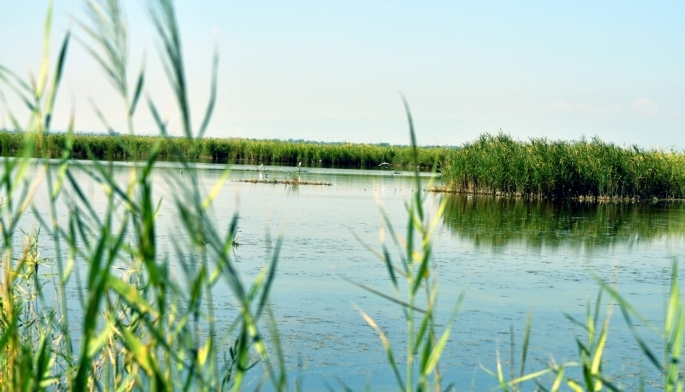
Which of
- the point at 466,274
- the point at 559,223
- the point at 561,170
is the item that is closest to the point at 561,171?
the point at 561,170

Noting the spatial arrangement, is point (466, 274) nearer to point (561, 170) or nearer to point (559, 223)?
point (559, 223)

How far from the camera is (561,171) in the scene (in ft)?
80.4

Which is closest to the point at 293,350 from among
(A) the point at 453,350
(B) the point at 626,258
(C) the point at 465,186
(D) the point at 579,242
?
(A) the point at 453,350

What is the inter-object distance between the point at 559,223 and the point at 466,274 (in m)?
7.47

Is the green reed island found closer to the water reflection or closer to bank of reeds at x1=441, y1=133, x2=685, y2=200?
bank of reeds at x1=441, y1=133, x2=685, y2=200

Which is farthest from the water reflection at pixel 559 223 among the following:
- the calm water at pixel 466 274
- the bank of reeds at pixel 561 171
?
the bank of reeds at pixel 561 171

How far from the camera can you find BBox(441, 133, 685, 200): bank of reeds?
2455 cm

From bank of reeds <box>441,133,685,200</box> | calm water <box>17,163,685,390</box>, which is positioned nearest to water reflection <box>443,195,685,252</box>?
calm water <box>17,163,685,390</box>

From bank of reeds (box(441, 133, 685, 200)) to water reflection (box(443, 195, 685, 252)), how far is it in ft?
4.05

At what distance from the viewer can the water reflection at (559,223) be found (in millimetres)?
14273

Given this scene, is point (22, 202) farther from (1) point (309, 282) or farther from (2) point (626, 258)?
(2) point (626, 258)

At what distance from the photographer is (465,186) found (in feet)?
85.9

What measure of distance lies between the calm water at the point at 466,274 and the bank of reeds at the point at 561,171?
402 centimetres

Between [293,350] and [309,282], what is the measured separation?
2.81m
